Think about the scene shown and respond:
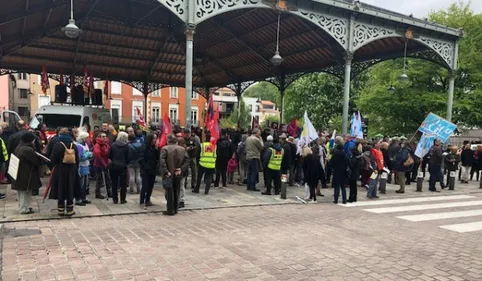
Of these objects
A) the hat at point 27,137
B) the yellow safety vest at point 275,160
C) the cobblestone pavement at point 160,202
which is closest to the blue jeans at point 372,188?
the cobblestone pavement at point 160,202

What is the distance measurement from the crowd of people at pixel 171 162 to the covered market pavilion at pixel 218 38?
2.04 m

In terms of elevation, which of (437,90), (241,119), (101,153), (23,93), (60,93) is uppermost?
(23,93)

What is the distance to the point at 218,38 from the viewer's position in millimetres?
19688

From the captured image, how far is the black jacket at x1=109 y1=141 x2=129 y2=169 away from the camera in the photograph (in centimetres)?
854

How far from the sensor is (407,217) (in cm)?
871

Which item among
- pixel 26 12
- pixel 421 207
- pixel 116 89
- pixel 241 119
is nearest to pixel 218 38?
pixel 26 12

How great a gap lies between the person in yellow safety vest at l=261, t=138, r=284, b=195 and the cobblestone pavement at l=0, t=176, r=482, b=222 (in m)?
0.42

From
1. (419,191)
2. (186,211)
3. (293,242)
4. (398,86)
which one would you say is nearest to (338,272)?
(293,242)

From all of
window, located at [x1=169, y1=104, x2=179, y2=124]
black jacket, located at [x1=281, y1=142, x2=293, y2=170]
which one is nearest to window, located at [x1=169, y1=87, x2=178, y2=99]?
window, located at [x1=169, y1=104, x2=179, y2=124]

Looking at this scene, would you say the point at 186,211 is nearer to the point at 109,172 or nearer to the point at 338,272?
the point at 109,172

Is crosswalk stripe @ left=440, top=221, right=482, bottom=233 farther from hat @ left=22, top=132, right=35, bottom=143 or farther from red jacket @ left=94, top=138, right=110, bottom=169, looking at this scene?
hat @ left=22, top=132, right=35, bottom=143

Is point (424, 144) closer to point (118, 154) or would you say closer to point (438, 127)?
point (438, 127)

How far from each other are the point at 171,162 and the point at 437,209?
24.3 feet

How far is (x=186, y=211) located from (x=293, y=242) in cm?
309
